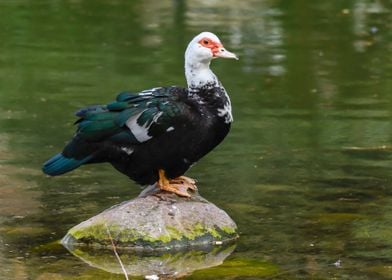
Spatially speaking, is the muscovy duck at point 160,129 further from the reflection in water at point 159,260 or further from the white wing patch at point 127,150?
the reflection in water at point 159,260

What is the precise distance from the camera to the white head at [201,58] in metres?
7.84

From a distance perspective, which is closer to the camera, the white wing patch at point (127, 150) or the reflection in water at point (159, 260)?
the reflection in water at point (159, 260)

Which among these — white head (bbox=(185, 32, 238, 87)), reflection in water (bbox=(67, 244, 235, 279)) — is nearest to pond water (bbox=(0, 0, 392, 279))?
reflection in water (bbox=(67, 244, 235, 279))

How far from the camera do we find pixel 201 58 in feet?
25.8

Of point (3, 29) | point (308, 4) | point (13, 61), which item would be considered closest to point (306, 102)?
point (13, 61)

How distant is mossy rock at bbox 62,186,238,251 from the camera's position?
24.8 feet

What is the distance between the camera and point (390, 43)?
53.9ft

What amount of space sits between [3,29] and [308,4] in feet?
19.9

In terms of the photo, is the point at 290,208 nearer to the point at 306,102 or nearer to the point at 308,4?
the point at 306,102

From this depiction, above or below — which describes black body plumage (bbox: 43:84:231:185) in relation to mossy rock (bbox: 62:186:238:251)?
above

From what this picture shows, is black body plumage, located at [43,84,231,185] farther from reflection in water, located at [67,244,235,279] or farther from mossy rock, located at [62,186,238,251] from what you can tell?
reflection in water, located at [67,244,235,279]

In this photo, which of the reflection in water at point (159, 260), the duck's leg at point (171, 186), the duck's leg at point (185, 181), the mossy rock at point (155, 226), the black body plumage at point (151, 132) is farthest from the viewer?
the duck's leg at point (185, 181)

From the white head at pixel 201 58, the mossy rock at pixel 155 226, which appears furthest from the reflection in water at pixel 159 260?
the white head at pixel 201 58

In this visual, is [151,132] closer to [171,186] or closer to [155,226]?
[171,186]
